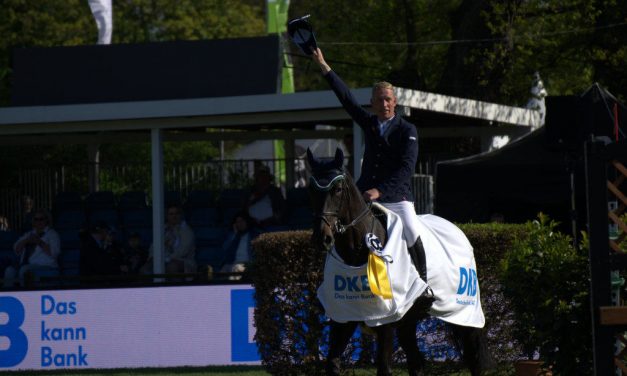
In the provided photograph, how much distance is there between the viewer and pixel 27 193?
22.3m

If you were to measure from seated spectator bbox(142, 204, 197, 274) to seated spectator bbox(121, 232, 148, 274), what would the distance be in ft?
0.45

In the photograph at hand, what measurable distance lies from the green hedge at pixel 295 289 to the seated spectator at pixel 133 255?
251 inches

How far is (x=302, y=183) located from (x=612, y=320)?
15697 mm

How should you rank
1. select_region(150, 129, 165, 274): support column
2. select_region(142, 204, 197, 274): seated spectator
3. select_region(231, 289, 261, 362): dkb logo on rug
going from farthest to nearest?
select_region(142, 204, 197, 274): seated spectator, select_region(150, 129, 165, 274): support column, select_region(231, 289, 261, 362): dkb logo on rug

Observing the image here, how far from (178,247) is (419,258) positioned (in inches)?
354

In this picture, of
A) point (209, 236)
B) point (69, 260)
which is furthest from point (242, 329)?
point (69, 260)

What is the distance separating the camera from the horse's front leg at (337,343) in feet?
29.2

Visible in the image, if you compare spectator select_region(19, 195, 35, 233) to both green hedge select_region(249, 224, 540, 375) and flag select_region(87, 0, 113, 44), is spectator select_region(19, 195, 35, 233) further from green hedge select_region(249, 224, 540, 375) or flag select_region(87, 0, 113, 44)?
green hedge select_region(249, 224, 540, 375)

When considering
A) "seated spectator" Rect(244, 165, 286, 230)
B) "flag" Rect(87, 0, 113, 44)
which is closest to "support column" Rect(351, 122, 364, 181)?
"seated spectator" Rect(244, 165, 286, 230)

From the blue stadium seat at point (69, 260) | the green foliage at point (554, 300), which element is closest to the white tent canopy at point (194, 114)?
the blue stadium seat at point (69, 260)

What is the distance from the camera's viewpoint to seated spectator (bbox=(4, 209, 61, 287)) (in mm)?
17750

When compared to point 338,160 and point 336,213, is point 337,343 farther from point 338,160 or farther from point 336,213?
point 338,160

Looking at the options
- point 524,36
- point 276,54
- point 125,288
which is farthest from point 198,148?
point 125,288

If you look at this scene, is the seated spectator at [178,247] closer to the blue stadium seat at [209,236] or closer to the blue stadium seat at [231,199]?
the blue stadium seat at [209,236]
